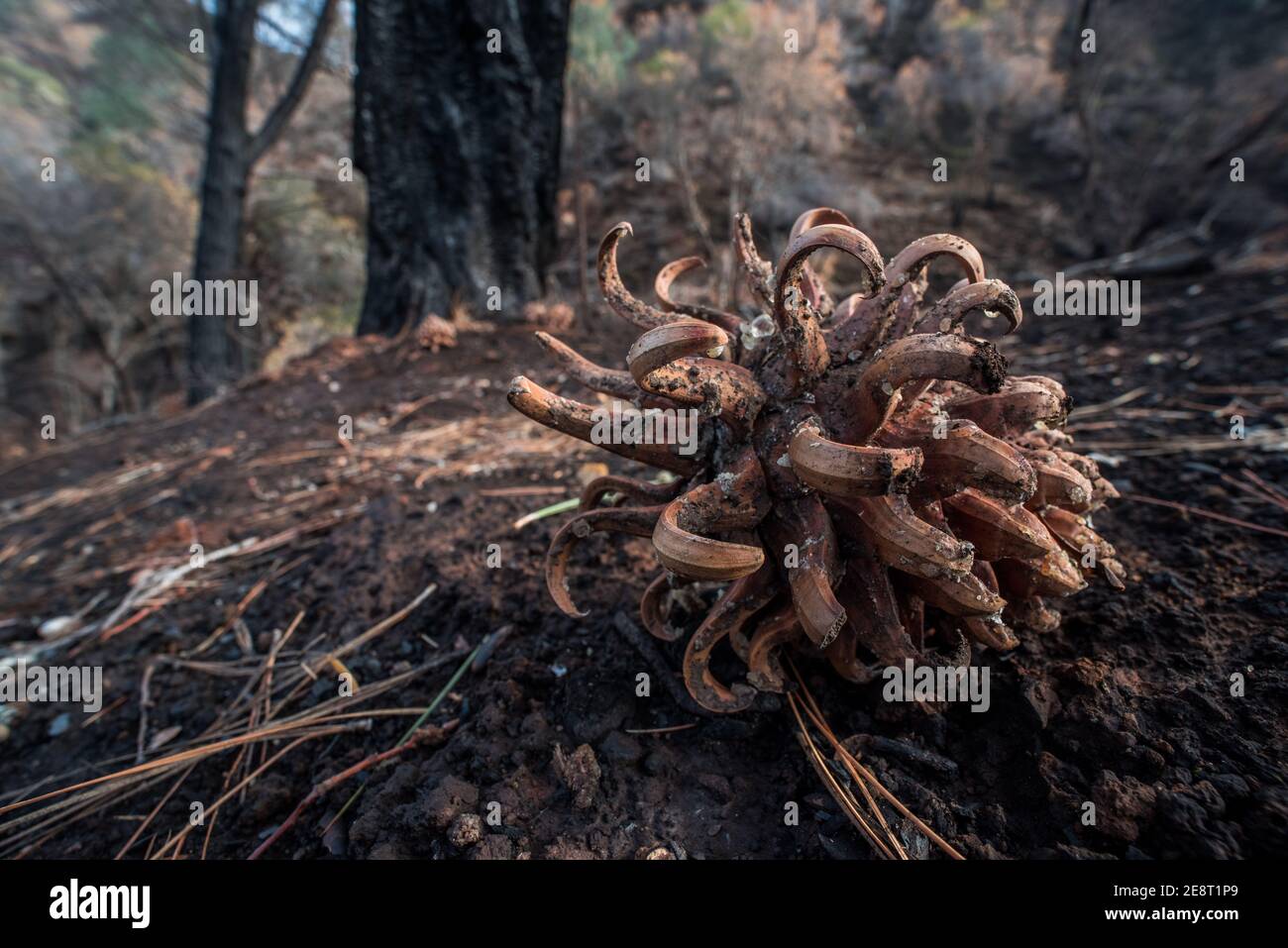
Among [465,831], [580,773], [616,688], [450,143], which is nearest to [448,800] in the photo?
[465,831]

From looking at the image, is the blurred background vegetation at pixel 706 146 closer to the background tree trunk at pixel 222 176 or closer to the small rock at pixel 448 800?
the background tree trunk at pixel 222 176

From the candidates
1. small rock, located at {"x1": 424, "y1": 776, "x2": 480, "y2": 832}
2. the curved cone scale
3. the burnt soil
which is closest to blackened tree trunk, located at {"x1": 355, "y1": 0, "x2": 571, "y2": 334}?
the burnt soil

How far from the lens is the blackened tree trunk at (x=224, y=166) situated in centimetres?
810

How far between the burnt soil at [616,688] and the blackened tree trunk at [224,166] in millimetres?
6495

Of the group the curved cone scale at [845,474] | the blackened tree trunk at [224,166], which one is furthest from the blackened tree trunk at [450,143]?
the blackened tree trunk at [224,166]

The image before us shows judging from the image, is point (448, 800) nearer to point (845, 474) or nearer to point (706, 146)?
point (845, 474)

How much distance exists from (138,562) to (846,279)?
7718 mm

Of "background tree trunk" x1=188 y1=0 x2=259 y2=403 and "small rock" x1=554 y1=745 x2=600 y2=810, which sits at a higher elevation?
"background tree trunk" x1=188 y1=0 x2=259 y2=403

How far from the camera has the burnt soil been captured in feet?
3.87

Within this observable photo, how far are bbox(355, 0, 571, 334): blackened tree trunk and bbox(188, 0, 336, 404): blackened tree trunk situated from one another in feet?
15.0

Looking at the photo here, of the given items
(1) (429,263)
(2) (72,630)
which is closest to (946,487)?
(2) (72,630)

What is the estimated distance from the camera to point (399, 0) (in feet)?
15.3

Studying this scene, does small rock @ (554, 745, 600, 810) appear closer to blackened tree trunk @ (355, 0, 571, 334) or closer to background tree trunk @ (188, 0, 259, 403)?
blackened tree trunk @ (355, 0, 571, 334)
